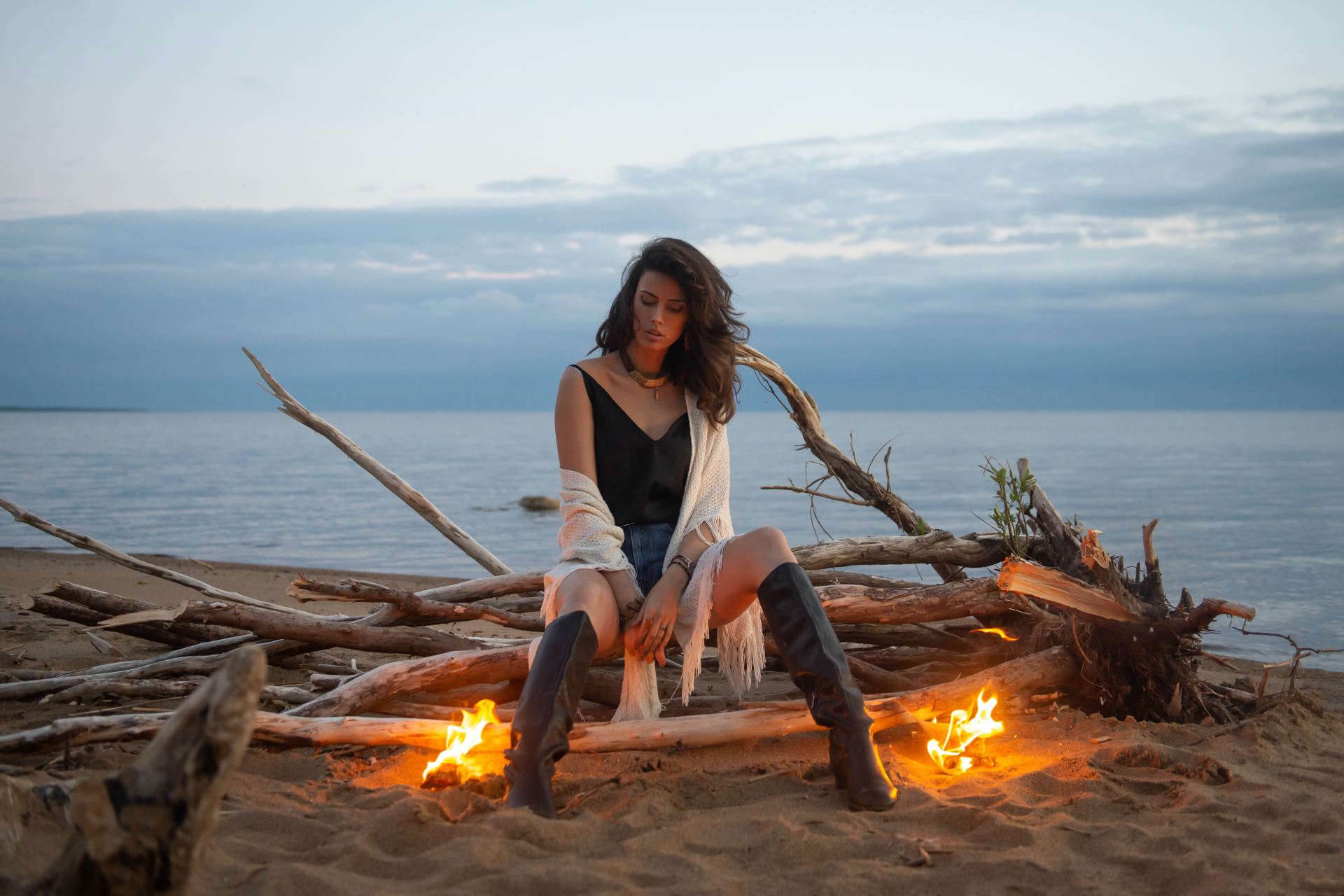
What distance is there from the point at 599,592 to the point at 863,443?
4078 cm

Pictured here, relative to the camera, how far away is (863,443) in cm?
4316

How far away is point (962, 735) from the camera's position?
3.61 metres

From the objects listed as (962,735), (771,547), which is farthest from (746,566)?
(962,735)

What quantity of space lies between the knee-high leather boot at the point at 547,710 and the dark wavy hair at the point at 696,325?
120cm

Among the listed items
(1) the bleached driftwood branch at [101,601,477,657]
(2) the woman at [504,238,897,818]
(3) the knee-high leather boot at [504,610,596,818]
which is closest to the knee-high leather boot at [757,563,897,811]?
(2) the woman at [504,238,897,818]

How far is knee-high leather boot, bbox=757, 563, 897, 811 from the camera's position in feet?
9.77

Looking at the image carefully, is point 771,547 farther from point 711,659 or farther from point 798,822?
point 711,659

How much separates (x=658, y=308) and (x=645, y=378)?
1.02 ft

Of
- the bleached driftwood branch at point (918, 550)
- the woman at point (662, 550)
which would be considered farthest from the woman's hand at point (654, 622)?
the bleached driftwood branch at point (918, 550)

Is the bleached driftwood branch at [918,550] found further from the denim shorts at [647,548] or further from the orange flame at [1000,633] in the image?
the denim shorts at [647,548]

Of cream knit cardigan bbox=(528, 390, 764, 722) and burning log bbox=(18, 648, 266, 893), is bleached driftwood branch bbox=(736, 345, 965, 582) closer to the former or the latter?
cream knit cardigan bbox=(528, 390, 764, 722)

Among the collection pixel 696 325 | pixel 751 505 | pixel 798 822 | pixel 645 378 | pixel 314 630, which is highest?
pixel 696 325

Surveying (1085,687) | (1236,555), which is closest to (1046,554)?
(1085,687)

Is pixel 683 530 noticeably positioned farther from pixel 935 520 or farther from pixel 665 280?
pixel 935 520
